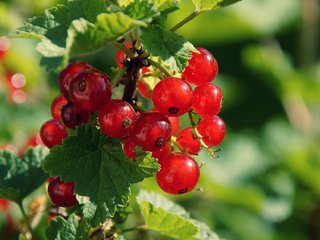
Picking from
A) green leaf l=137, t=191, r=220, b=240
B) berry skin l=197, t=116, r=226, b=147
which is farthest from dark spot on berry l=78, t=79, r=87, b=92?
green leaf l=137, t=191, r=220, b=240

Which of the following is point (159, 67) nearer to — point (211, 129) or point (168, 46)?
point (168, 46)

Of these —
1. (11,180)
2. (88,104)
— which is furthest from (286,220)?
(88,104)

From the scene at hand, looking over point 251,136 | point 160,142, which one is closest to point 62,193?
point 160,142

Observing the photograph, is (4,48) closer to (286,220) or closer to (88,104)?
(286,220)

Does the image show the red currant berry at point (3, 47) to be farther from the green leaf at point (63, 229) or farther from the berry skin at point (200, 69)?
the berry skin at point (200, 69)

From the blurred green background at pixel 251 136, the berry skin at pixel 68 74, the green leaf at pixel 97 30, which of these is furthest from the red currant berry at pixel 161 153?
the blurred green background at pixel 251 136

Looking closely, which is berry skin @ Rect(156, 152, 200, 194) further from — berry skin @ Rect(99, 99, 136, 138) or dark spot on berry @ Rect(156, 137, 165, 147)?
berry skin @ Rect(99, 99, 136, 138)
